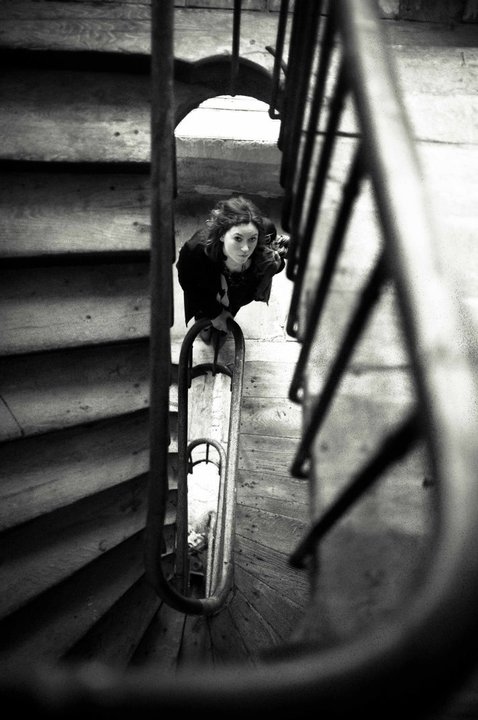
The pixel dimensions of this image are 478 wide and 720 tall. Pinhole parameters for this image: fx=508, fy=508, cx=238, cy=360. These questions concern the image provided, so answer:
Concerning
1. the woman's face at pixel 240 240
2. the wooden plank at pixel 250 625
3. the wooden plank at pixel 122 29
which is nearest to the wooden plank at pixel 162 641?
the wooden plank at pixel 250 625

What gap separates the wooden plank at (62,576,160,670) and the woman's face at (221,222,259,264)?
188 centimetres

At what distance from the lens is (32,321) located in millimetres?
2225

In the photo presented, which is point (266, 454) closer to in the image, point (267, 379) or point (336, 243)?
point (267, 379)

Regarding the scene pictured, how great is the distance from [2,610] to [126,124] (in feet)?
7.23

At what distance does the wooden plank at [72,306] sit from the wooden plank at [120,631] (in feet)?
4.73

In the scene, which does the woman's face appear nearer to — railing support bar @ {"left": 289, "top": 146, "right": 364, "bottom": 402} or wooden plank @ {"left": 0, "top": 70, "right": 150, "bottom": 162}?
wooden plank @ {"left": 0, "top": 70, "right": 150, "bottom": 162}

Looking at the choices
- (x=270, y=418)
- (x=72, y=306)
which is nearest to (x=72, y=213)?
(x=72, y=306)

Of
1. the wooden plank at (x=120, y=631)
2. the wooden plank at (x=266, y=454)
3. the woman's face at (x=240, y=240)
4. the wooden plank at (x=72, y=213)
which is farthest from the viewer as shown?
the wooden plank at (x=266, y=454)

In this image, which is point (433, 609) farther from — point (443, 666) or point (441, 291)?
point (441, 291)

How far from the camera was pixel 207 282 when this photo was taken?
120 inches

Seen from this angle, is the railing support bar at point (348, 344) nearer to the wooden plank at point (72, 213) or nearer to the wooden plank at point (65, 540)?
the wooden plank at point (72, 213)

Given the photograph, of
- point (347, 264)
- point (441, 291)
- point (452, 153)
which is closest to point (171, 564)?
point (347, 264)

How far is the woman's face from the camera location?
270 cm

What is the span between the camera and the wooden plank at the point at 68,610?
2.23 meters
